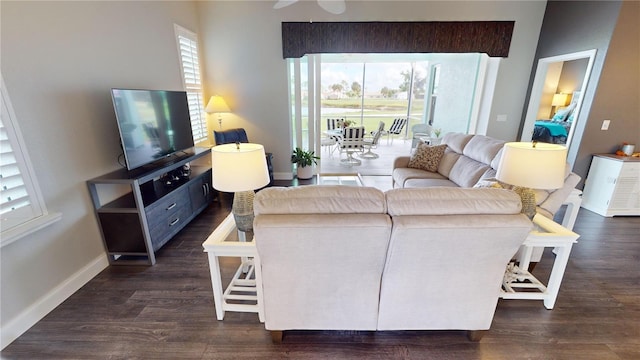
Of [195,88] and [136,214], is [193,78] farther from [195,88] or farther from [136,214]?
[136,214]

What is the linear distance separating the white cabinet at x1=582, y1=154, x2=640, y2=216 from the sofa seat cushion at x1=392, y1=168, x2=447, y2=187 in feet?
6.69

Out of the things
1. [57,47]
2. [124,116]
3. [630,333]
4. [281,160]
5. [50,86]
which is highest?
[57,47]

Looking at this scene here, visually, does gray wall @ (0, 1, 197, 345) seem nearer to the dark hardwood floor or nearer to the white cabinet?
the dark hardwood floor

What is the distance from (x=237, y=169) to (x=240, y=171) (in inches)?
0.9

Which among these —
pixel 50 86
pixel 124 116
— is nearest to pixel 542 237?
pixel 124 116

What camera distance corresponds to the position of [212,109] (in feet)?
13.6

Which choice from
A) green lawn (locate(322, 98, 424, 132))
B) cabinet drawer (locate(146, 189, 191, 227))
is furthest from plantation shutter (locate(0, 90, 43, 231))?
green lawn (locate(322, 98, 424, 132))

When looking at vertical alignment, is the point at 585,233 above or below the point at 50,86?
below

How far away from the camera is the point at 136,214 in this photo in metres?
2.24

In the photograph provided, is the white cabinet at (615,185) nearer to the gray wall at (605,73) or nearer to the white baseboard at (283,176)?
the gray wall at (605,73)

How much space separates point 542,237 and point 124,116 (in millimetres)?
3330

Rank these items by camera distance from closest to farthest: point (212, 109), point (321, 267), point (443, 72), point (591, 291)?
point (321, 267) < point (591, 291) < point (212, 109) < point (443, 72)

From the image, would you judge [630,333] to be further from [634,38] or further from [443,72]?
[443,72]

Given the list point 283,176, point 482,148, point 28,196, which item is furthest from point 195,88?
point 482,148
